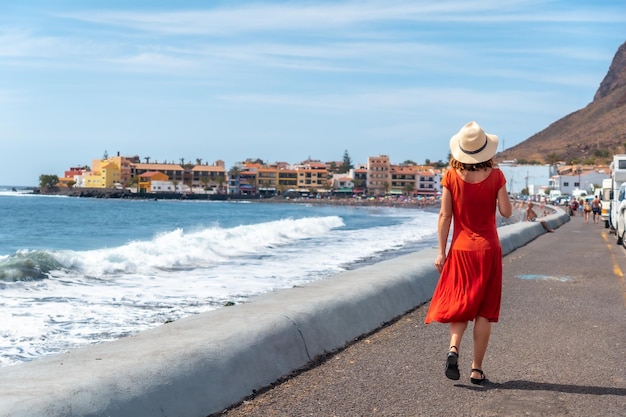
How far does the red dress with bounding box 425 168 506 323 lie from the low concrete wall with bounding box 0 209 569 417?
4.53 ft

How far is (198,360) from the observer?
574 centimetres

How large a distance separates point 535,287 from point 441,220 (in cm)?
696

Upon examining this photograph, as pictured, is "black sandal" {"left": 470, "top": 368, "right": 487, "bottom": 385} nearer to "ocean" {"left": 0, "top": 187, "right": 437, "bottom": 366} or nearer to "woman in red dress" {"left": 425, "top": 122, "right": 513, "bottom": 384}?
"woman in red dress" {"left": 425, "top": 122, "right": 513, "bottom": 384}

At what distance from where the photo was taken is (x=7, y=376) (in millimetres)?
5043

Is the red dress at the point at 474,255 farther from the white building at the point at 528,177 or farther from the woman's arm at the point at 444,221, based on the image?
the white building at the point at 528,177

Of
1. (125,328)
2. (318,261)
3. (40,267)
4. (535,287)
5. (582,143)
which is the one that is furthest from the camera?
(582,143)

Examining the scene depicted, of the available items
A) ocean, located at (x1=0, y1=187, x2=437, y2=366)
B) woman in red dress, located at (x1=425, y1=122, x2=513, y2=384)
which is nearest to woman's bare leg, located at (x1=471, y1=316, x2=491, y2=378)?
woman in red dress, located at (x1=425, y1=122, x2=513, y2=384)

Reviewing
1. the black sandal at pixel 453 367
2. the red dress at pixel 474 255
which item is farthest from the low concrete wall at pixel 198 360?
the red dress at pixel 474 255

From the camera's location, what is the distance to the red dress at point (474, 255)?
6.50 meters

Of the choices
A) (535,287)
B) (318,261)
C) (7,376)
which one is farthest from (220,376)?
(318,261)

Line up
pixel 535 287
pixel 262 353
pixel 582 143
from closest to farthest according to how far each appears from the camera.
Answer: pixel 262 353, pixel 535 287, pixel 582 143

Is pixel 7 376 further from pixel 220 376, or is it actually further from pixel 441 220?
pixel 441 220

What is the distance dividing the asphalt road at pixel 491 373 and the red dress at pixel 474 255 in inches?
22.9

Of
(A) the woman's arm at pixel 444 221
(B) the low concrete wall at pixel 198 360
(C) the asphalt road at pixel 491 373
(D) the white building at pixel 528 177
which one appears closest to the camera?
(B) the low concrete wall at pixel 198 360
